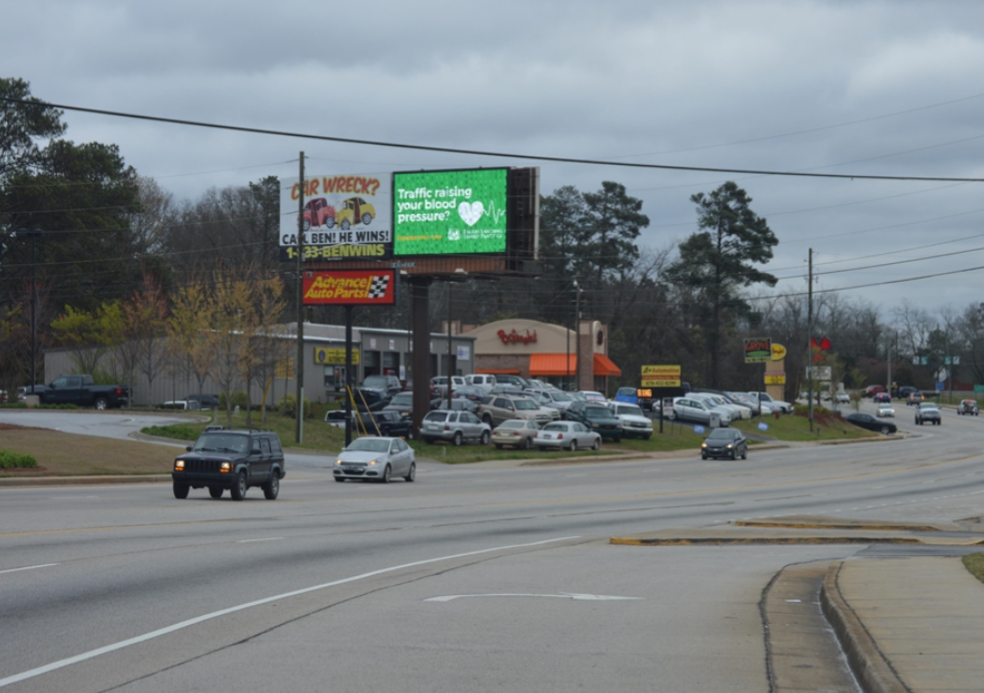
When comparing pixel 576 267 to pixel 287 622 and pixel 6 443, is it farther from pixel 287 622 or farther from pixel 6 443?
pixel 287 622

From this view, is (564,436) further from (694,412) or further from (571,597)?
(571,597)

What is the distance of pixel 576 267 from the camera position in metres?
120

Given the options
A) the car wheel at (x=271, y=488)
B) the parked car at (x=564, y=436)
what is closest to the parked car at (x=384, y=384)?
the parked car at (x=564, y=436)

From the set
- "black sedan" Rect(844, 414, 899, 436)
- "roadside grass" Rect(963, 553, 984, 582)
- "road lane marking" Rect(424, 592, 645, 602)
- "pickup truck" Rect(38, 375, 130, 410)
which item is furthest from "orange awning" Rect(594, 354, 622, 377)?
"road lane marking" Rect(424, 592, 645, 602)

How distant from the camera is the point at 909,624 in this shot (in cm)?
962

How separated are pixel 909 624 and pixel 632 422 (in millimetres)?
51445

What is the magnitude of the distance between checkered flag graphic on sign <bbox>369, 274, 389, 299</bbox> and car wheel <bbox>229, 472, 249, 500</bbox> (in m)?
25.9

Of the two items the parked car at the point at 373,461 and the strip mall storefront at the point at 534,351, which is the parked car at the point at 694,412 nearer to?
the strip mall storefront at the point at 534,351

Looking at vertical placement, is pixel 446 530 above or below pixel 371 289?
below

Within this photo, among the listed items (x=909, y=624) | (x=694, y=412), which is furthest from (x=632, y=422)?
(x=909, y=624)

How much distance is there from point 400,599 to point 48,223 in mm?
69454

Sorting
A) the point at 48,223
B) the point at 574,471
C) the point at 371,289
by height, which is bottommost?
the point at 574,471

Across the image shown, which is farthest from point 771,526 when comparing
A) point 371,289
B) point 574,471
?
point 371,289

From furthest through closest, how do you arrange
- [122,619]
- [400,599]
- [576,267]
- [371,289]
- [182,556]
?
[576,267]
[371,289]
[182,556]
[400,599]
[122,619]
